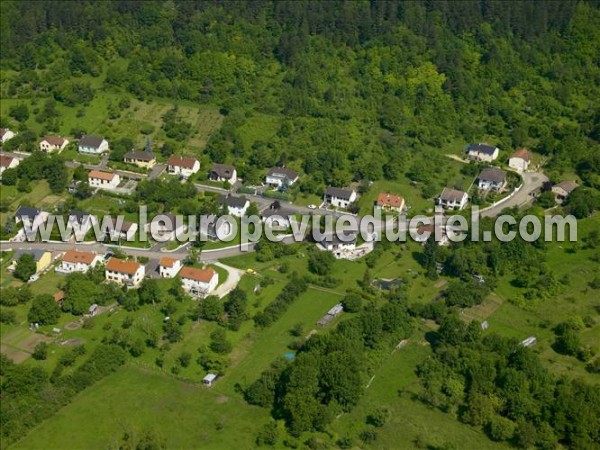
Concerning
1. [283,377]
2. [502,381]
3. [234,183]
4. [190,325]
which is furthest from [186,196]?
[502,381]

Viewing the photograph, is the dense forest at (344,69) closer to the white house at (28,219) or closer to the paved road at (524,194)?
the paved road at (524,194)

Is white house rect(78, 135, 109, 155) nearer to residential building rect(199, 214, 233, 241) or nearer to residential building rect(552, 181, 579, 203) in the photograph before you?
residential building rect(199, 214, 233, 241)

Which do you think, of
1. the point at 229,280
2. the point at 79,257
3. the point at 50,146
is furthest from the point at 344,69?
the point at 79,257

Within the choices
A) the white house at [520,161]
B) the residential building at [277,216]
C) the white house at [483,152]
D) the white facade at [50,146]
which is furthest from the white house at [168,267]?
the white house at [520,161]

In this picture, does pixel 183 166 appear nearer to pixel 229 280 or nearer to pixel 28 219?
pixel 28 219

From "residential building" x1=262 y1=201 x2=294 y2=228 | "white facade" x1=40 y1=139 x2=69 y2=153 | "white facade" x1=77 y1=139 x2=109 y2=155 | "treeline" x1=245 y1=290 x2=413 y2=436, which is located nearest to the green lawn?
"treeline" x1=245 y1=290 x2=413 y2=436

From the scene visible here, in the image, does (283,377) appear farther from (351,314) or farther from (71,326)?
(71,326)
